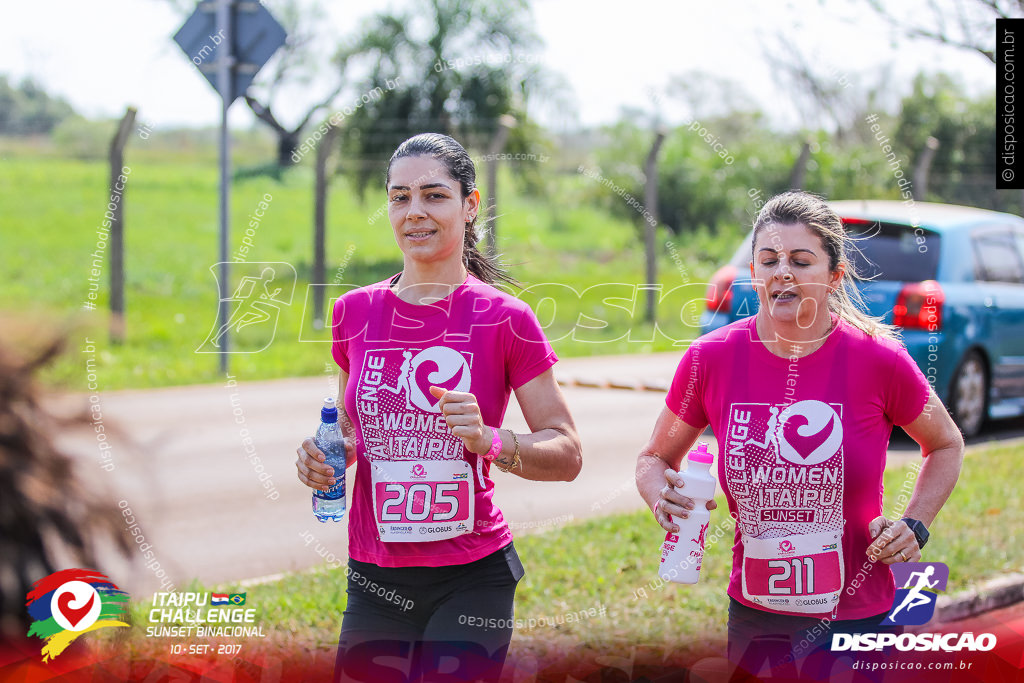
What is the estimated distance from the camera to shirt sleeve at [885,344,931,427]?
2793 mm

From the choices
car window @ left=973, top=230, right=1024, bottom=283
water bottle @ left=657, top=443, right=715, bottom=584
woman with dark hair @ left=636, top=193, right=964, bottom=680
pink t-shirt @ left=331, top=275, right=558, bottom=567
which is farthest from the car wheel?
pink t-shirt @ left=331, top=275, right=558, bottom=567

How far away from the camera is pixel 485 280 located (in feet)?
10.7

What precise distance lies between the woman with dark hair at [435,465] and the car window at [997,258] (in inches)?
229

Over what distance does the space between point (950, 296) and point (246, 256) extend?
10311mm

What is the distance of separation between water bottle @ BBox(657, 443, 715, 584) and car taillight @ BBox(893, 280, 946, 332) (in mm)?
4716

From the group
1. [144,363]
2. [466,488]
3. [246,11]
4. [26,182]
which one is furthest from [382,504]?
[26,182]

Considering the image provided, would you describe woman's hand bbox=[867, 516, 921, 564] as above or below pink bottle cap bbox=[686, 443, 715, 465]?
below

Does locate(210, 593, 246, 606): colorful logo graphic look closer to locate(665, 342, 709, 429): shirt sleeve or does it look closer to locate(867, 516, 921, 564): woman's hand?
locate(665, 342, 709, 429): shirt sleeve

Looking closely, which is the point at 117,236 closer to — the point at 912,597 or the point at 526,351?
the point at 526,351

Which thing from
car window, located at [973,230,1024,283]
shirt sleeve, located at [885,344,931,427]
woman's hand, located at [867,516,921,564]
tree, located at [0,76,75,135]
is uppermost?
tree, located at [0,76,75,135]

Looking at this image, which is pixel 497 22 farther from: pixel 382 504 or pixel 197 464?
pixel 382 504

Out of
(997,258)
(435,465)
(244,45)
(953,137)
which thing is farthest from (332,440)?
(953,137)

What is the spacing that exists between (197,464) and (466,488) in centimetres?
474

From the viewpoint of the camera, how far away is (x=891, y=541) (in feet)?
8.75
